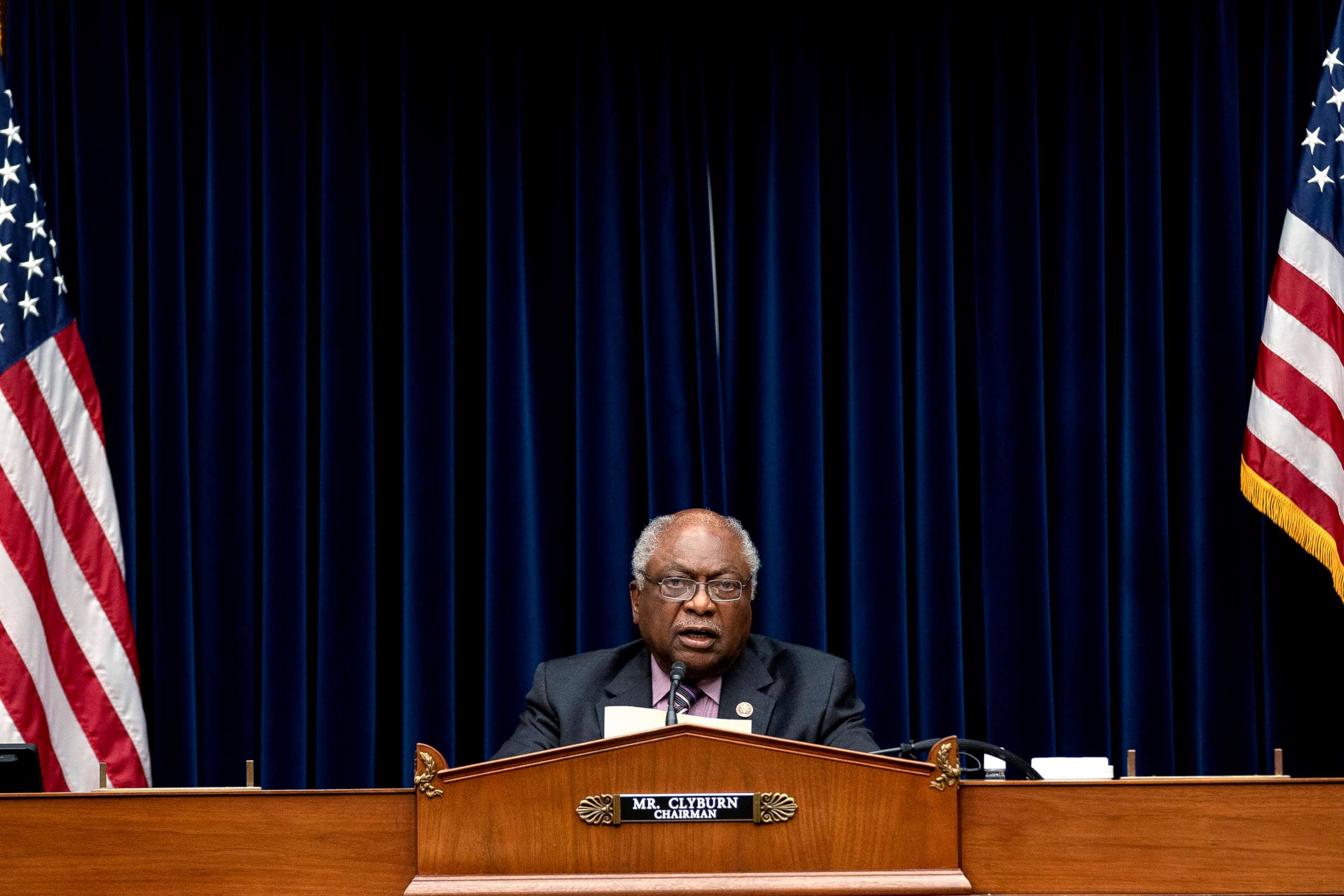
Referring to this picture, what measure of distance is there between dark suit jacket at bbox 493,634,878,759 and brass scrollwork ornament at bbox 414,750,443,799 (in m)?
1.11

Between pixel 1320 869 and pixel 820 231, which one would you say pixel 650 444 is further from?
pixel 1320 869

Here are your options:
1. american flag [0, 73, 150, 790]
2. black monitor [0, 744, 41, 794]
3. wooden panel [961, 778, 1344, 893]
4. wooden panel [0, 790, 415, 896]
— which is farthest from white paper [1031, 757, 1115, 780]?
american flag [0, 73, 150, 790]

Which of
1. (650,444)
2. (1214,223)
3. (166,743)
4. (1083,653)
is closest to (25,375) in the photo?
(166,743)

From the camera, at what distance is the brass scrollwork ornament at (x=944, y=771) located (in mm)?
2004

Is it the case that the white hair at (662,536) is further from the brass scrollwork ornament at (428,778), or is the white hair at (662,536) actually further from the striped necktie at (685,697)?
the brass scrollwork ornament at (428,778)

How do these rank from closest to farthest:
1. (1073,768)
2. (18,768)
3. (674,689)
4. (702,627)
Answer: (18,768) < (674,689) < (1073,768) < (702,627)

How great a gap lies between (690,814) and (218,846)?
2.21 ft

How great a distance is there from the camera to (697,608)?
323cm

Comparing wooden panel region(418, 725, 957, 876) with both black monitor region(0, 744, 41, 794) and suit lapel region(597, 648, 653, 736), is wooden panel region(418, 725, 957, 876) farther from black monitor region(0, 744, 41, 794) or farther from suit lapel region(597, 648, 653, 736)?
suit lapel region(597, 648, 653, 736)

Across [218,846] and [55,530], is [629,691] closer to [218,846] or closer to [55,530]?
[218,846]

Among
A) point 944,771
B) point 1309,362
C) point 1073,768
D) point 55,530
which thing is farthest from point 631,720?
point 1309,362

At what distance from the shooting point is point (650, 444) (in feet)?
13.8

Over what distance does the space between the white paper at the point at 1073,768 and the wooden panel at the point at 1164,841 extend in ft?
2.30

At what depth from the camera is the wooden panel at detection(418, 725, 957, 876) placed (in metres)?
1.99
